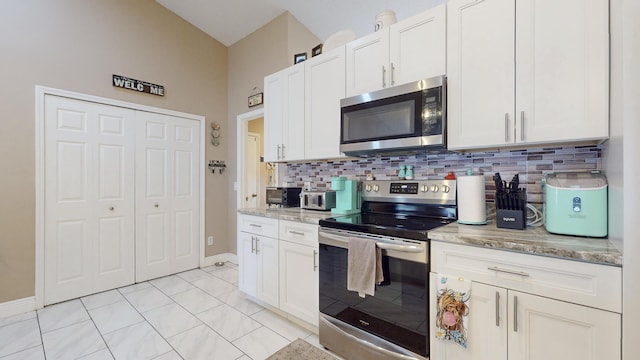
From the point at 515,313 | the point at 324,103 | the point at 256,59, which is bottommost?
the point at 515,313

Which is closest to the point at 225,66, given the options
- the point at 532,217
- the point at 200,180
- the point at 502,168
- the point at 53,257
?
the point at 200,180

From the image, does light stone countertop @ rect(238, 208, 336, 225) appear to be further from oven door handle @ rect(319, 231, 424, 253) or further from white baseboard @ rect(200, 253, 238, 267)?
white baseboard @ rect(200, 253, 238, 267)

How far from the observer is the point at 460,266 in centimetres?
133

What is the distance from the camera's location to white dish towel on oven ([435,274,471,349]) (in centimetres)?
129

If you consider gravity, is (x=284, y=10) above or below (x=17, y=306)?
above

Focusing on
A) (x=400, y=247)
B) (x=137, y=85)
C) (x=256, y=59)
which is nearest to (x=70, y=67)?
(x=137, y=85)

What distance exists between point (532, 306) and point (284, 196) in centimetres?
205

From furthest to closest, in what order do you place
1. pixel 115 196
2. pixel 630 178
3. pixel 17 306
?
1. pixel 115 196
2. pixel 17 306
3. pixel 630 178

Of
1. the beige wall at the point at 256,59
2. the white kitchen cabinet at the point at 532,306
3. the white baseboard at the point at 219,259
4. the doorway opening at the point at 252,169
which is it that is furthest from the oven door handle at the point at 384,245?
the white baseboard at the point at 219,259

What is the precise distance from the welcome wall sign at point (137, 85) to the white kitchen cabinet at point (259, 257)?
2034 mm

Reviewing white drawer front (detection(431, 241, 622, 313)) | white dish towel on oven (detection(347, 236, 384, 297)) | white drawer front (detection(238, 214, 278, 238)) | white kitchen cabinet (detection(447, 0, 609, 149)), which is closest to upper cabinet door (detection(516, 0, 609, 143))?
white kitchen cabinet (detection(447, 0, 609, 149))

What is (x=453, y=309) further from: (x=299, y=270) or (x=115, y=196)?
(x=115, y=196)

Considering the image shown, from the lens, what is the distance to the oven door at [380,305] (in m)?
1.44

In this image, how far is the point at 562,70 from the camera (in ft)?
4.39
